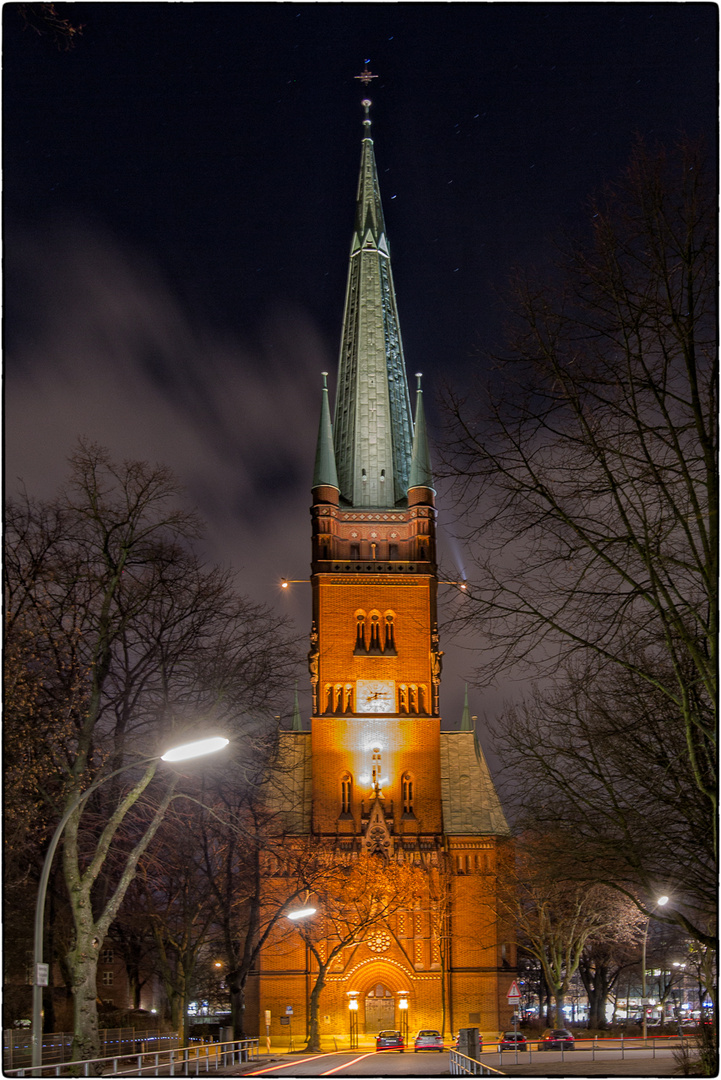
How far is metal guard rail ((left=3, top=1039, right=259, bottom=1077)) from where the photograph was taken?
63.1 feet

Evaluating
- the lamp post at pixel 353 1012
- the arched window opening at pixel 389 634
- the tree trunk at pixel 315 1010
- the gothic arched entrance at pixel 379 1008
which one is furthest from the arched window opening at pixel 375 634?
the tree trunk at pixel 315 1010

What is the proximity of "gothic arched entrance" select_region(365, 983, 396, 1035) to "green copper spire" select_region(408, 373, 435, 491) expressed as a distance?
3031 cm

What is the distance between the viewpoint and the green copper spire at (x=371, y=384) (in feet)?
251

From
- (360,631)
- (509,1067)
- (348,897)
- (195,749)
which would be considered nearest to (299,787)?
(360,631)

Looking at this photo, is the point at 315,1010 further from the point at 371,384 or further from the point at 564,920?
the point at 371,384

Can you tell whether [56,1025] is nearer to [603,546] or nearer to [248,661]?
[248,661]

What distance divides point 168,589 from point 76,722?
11.2 feet

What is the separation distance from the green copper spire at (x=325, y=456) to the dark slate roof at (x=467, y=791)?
19.5m

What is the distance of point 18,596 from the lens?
78.5 ft

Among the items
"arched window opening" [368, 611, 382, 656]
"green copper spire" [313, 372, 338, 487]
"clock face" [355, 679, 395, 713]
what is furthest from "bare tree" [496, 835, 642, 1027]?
"green copper spire" [313, 372, 338, 487]

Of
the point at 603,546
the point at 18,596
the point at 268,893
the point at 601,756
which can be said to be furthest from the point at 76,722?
the point at 268,893

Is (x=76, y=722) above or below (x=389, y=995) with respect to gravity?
above

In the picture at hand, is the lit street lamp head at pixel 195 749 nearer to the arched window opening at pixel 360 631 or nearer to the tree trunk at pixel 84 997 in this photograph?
the tree trunk at pixel 84 997

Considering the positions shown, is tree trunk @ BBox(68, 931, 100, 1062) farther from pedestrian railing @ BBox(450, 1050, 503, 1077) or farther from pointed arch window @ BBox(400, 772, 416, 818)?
pointed arch window @ BBox(400, 772, 416, 818)
